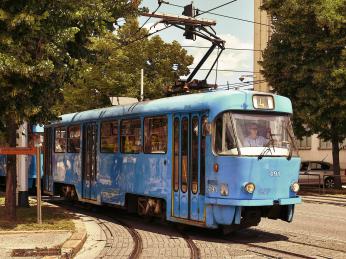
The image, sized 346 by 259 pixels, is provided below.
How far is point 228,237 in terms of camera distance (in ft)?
39.4

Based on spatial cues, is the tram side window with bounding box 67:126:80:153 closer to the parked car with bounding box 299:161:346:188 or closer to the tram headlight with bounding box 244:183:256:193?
the tram headlight with bounding box 244:183:256:193

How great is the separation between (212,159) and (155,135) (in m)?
2.22

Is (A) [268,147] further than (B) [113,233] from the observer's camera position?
No

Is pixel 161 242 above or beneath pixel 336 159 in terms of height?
beneath

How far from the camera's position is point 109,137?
1566 cm

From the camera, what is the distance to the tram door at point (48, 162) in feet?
65.3

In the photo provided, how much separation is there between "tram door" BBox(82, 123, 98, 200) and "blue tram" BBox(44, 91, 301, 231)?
1.97m

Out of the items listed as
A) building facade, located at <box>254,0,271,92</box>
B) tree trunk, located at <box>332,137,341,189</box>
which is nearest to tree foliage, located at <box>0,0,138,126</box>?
tree trunk, located at <box>332,137,341,189</box>

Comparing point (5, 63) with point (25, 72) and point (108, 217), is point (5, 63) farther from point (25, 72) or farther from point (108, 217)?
point (108, 217)

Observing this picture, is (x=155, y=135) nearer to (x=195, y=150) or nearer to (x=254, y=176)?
(x=195, y=150)

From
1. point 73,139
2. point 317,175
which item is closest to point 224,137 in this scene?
point 73,139

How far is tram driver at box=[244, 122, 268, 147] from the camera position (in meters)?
11.3

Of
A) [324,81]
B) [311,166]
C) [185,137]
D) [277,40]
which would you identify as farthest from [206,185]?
[311,166]

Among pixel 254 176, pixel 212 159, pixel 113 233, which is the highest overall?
pixel 212 159
